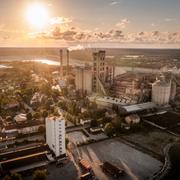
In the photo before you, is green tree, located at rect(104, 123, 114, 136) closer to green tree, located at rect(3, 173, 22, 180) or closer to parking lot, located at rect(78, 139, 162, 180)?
parking lot, located at rect(78, 139, 162, 180)

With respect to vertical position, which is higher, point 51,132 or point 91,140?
point 51,132

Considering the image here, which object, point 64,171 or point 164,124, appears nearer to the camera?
point 64,171

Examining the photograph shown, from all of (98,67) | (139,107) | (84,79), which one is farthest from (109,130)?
(98,67)

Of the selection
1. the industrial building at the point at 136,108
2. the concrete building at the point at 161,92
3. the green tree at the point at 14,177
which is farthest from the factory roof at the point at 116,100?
the green tree at the point at 14,177

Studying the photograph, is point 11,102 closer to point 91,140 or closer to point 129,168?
point 91,140

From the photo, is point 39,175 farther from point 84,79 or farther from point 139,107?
point 84,79

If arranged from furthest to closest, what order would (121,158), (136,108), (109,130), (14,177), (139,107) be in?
1. (139,107)
2. (136,108)
3. (109,130)
4. (121,158)
5. (14,177)

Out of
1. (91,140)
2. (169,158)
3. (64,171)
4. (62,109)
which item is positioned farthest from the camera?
(62,109)

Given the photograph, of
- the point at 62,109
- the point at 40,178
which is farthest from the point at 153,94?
the point at 40,178
